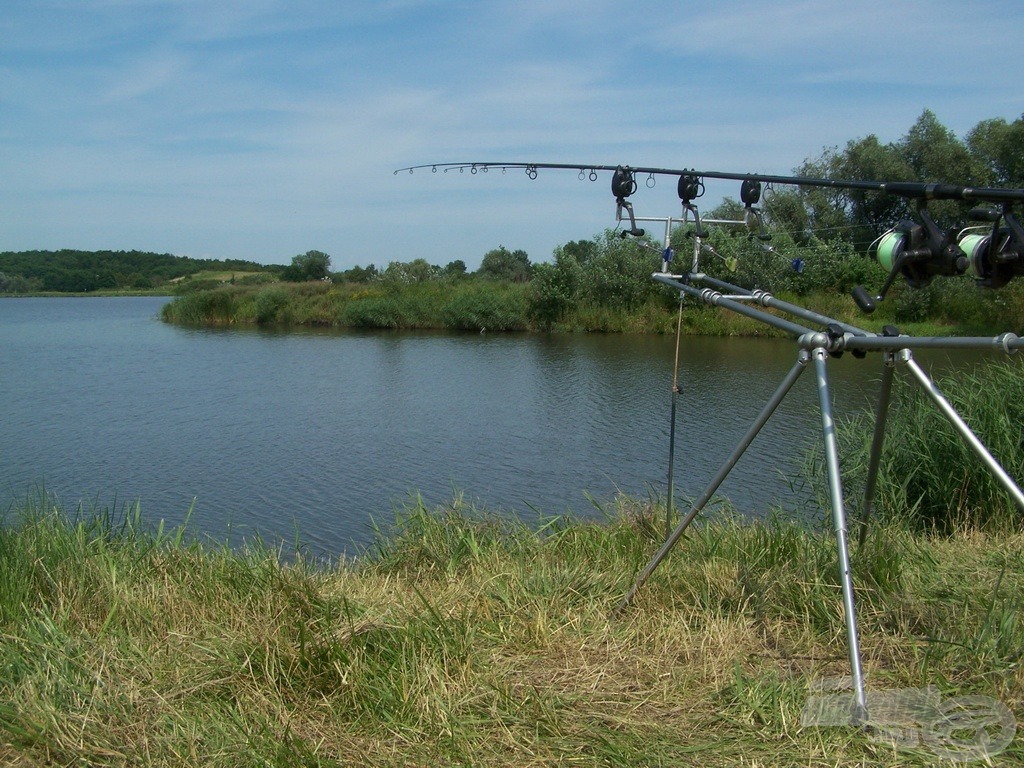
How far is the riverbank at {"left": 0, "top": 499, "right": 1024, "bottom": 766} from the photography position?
2758mm

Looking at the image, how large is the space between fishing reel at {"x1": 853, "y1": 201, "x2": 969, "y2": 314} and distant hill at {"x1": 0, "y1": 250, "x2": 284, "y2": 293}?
322 feet

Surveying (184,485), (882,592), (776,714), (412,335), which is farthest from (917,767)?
(412,335)

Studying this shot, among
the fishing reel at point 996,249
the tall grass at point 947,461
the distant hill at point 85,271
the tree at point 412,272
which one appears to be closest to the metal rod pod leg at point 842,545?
the fishing reel at point 996,249

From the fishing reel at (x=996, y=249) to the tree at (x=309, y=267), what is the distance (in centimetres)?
5672

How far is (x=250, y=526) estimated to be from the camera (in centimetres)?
1002

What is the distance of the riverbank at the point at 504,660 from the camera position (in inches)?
109

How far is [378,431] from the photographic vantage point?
15.9 metres

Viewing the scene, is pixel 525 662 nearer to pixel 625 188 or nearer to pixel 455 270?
pixel 625 188

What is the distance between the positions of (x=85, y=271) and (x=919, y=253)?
111 meters

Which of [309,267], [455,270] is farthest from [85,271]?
[455,270]

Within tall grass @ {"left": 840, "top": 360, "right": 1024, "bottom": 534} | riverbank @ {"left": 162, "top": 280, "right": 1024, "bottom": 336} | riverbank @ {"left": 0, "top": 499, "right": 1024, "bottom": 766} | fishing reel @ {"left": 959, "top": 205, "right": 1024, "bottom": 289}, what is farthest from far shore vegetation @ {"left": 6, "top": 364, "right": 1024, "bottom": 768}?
riverbank @ {"left": 162, "top": 280, "right": 1024, "bottom": 336}

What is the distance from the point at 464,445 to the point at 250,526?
4.93m

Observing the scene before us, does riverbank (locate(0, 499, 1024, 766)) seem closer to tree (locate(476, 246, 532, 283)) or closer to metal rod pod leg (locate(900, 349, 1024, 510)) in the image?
metal rod pod leg (locate(900, 349, 1024, 510))

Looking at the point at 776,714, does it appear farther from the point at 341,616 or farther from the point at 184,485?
the point at 184,485
